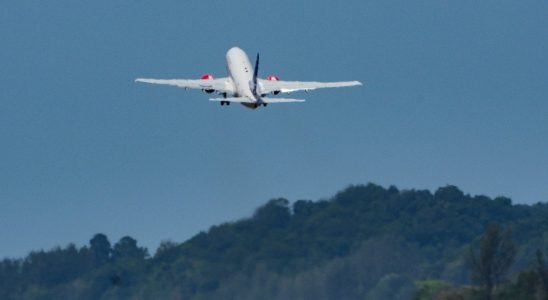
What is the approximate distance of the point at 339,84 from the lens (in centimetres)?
17412

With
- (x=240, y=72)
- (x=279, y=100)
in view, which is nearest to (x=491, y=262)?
(x=279, y=100)

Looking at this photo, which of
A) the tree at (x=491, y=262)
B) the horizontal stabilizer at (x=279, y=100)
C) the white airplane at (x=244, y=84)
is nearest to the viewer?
the horizontal stabilizer at (x=279, y=100)

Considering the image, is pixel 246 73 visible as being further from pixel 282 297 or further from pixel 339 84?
pixel 282 297

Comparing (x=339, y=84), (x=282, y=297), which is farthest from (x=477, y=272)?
(x=282, y=297)

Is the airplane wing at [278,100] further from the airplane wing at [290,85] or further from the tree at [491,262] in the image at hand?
the tree at [491,262]

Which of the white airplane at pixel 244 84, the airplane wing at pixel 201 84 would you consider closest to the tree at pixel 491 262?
the white airplane at pixel 244 84

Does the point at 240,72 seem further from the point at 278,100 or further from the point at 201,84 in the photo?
the point at 278,100

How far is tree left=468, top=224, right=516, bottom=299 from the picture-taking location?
165250 millimetres

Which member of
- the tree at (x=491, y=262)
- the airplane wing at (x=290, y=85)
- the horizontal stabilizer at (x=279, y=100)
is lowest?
the tree at (x=491, y=262)

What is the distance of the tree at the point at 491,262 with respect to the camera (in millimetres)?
165250

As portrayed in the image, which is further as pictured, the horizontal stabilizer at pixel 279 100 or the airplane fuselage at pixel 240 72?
the airplane fuselage at pixel 240 72

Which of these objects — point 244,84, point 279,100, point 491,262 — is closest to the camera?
point 279,100

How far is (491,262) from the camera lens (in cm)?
16575

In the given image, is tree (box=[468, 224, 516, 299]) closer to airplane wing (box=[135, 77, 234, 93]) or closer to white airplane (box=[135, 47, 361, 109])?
white airplane (box=[135, 47, 361, 109])
